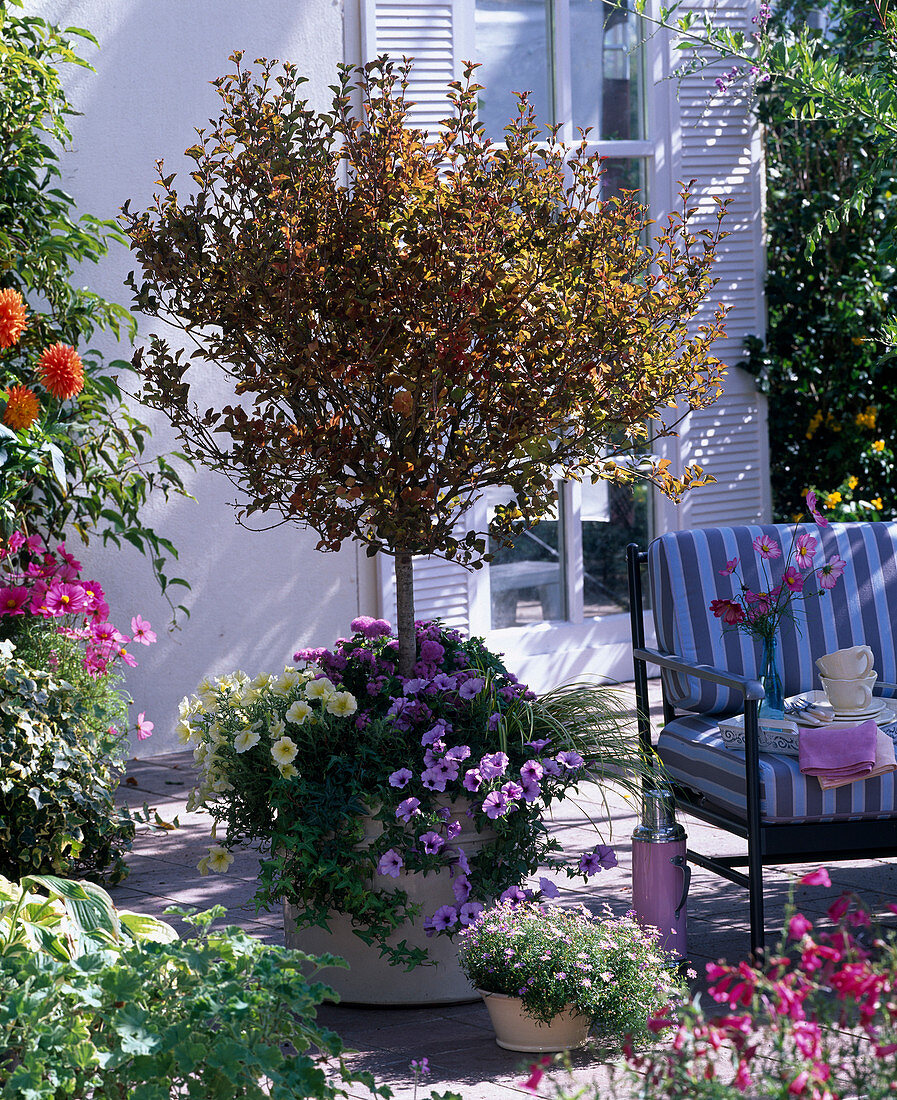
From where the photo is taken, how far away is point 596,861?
3162 mm

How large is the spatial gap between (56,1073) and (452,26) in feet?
17.8

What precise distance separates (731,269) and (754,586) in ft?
12.7

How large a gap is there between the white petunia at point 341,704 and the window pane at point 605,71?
4.44m

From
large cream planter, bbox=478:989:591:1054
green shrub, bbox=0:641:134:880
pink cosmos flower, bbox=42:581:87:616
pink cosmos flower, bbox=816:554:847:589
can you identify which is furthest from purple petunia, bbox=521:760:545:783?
pink cosmos flower, bbox=42:581:87:616

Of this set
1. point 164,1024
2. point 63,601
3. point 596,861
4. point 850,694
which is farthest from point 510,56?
point 164,1024

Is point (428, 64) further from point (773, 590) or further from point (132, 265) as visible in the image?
point (773, 590)

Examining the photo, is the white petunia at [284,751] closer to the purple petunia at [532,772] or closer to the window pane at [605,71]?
the purple petunia at [532,772]

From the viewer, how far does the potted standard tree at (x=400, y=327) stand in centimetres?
311

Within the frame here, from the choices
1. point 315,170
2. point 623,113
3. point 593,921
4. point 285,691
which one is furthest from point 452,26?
point 593,921

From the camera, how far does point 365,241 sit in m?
3.13

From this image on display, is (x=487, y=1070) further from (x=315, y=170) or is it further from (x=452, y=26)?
(x=452, y=26)

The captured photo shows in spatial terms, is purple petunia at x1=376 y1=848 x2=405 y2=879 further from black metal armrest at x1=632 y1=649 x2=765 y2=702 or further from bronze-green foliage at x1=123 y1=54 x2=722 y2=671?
black metal armrest at x1=632 y1=649 x2=765 y2=702

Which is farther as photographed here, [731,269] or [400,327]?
[731,269]

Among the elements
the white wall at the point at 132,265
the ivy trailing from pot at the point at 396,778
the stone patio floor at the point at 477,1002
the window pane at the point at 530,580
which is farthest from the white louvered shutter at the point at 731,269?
the ivy trailing from pot at the point at 396,778
